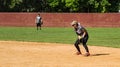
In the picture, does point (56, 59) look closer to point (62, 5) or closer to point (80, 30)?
point (80, 30)

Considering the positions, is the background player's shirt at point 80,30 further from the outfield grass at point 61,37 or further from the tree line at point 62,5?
the tree line at point 62,5

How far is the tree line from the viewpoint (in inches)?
2484

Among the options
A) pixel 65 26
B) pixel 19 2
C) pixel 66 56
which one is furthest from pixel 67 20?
pixel 66 56

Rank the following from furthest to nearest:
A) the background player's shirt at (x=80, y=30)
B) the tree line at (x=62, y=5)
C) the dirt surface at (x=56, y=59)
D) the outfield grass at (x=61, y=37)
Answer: the tree line at (x=62, y=5)
the outfield grass at (x=61, y=37)
the background player's shirt at (x=80, y=30)
the dirt surface at (x=56, y=59)

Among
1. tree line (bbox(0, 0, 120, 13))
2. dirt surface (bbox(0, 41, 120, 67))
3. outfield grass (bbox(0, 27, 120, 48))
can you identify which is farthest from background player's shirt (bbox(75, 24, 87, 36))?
tree line (bbox(0, 0, 120, 13))

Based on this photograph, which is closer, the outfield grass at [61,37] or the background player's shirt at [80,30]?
the background player's shirt at [80,30]

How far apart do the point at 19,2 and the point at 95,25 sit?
18.1 meters

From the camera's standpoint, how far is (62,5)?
65.4 meters

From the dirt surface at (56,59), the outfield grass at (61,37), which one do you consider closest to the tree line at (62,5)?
the outfield grass at (61,37)

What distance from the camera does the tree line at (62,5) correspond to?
63.1m

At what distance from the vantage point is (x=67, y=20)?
5259 cm

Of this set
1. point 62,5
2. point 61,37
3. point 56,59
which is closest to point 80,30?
point 56,59

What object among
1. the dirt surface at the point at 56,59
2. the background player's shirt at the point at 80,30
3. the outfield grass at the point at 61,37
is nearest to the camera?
the dirt surface at the point at 56,59

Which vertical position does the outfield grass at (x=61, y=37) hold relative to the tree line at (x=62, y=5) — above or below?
above
